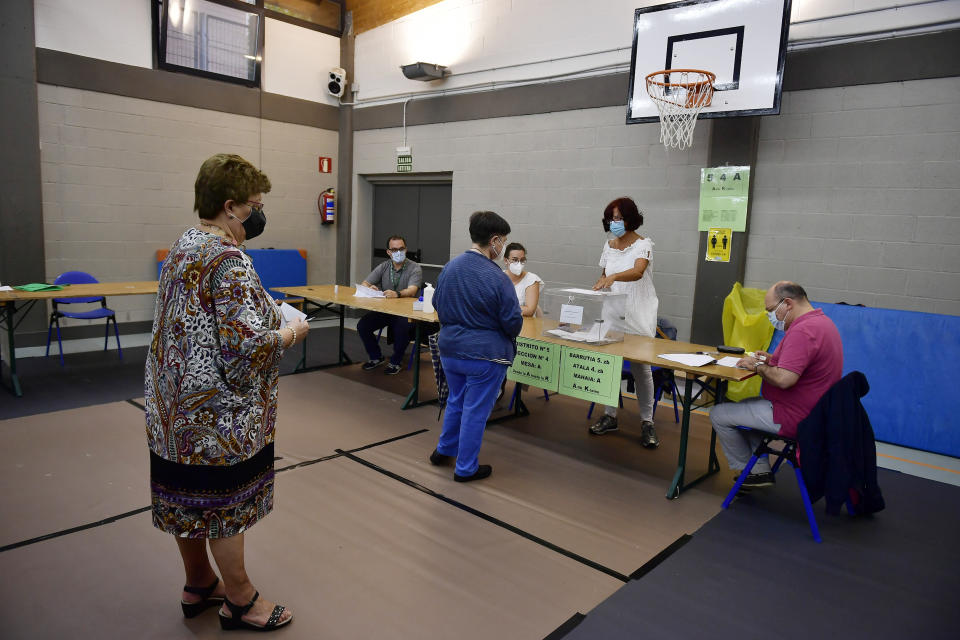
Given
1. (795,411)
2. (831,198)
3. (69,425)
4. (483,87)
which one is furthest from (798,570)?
(483,87)

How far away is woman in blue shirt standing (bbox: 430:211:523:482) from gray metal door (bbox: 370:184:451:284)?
12.5 feet

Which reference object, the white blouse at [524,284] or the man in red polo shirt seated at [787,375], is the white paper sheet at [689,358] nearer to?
the man in red polo shirt seated at [787,375]

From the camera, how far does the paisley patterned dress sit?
166cm

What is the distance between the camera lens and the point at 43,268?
5.54m

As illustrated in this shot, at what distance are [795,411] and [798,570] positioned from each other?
2.27 feet

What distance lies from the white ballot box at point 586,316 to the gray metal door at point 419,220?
3.30m

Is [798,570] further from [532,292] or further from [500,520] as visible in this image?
[532,292]

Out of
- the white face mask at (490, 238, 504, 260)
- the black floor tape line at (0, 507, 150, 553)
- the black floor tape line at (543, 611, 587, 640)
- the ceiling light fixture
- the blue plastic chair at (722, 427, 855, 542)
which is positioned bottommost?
the black floor tape line at (0, 507, 150, 553)

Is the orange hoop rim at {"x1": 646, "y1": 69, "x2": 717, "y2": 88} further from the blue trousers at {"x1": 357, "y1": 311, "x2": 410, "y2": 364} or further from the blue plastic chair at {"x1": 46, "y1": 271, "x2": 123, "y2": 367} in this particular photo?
the blue plastic chair at {"x1": 46, "y1": 271, "x2": 123, "y2": 367}

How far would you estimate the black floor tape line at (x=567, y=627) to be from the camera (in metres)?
2.04

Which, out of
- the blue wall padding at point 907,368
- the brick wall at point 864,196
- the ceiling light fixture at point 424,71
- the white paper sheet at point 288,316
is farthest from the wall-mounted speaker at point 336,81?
the white paper sheet at point 288,316

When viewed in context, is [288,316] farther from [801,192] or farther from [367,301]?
[801,192]

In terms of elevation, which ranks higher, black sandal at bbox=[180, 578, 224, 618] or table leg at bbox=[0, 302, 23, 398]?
table leg at bbox=[0, 302, 23, 398]

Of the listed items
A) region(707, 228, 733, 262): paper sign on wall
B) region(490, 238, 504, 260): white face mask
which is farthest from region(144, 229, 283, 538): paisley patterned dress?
region(707, 228, 733, 262): paper sign on wall
